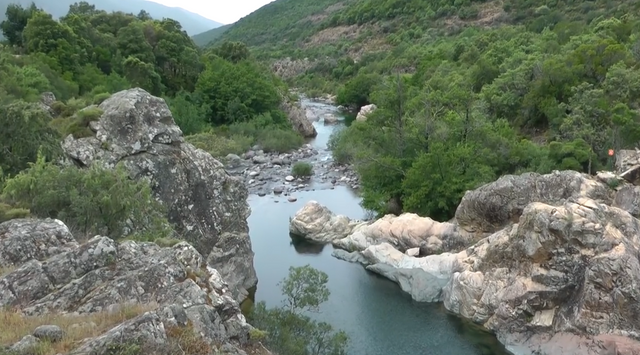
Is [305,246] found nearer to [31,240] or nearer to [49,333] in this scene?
[31,240]

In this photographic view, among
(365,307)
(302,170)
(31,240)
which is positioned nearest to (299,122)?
(302,170)

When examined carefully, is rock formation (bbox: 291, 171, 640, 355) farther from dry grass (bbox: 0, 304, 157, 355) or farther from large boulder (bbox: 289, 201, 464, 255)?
dry grass (bbox: 0, 304, 157, 355)

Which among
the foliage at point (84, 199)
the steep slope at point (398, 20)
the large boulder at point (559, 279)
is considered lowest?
the steep slope at point (398, 20)

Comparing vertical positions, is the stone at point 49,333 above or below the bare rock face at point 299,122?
above

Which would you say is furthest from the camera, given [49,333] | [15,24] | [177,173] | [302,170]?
[15,24]

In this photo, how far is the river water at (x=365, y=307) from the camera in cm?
2116

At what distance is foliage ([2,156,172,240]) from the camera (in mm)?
16094

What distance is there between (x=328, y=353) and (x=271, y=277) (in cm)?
911

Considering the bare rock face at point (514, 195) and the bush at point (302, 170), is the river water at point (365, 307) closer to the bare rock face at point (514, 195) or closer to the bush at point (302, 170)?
the bare rock face at point (514, 195)

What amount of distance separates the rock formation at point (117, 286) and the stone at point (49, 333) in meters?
0.01

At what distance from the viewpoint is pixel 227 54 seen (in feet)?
225

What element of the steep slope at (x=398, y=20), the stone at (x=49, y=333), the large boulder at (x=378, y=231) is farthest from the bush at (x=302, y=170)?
the steep slope at (x=398, y=20)

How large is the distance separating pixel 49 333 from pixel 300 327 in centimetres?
1047

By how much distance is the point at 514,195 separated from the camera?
28.2 metres
